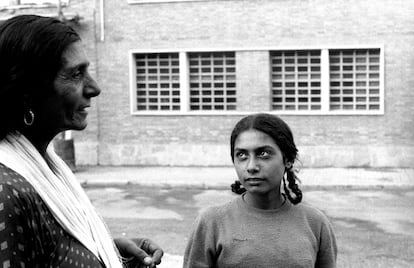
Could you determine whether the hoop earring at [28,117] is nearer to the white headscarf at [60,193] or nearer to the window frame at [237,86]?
the white headscarf at [60,193]

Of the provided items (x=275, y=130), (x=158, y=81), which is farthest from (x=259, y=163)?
(x=158, y=81)

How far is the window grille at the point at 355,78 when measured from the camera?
18.2 meters

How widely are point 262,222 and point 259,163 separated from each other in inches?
10.3

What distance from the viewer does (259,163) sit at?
124 inches

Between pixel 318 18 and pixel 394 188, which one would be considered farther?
pixel 318 18

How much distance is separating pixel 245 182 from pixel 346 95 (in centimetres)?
1567

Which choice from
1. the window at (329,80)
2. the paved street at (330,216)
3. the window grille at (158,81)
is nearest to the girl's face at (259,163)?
the paved street at (330,216)

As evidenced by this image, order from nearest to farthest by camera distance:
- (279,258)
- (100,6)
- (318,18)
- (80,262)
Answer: (80,262), (279,258), (318,18), (100,6)

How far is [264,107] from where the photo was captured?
18688 millimetres

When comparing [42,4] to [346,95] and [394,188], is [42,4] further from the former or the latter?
[394,188]

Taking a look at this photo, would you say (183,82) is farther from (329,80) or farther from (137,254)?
(137,254)

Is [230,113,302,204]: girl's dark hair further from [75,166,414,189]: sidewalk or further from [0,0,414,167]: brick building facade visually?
[0,0,414,167]: brick building facade

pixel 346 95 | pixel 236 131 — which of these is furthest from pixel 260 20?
pixel 236 131

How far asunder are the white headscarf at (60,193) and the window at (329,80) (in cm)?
1638
